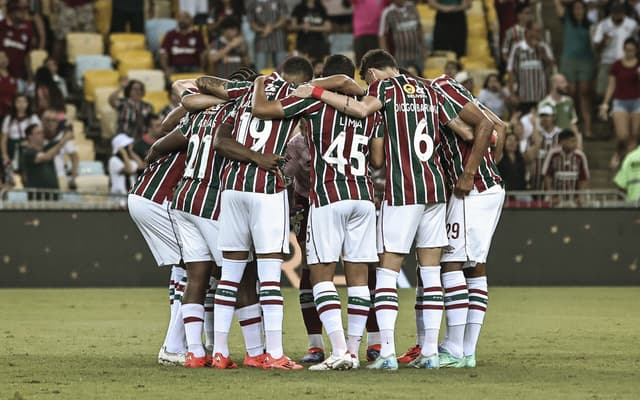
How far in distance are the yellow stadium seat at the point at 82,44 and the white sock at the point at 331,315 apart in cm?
1482

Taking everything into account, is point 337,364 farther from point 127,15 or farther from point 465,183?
point 127,15

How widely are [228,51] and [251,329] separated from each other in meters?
13.0

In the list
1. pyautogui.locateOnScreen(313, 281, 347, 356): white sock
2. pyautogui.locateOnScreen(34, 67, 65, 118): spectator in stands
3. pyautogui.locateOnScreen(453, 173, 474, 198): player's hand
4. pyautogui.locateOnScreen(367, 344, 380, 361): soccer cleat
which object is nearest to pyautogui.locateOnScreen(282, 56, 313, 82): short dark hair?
pyautogui.locateOnScreen(453, 173, 474, 198): player's hand

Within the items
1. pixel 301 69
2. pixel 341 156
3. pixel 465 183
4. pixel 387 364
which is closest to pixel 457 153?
pixel 465 183

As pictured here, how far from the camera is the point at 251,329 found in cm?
1052

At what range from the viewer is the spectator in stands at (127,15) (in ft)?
80.0

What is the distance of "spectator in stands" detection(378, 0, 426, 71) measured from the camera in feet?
74.3

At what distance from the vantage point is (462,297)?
413 inches

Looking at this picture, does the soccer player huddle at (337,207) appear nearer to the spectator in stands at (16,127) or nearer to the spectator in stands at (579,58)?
the spectator in stands at (16,127)

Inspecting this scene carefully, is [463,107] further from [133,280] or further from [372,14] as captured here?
[372,14]

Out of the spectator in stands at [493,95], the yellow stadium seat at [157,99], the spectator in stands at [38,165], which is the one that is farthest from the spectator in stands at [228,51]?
the spectator in stands at [38,165]

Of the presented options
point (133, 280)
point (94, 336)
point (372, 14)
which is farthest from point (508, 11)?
point (94, 336)

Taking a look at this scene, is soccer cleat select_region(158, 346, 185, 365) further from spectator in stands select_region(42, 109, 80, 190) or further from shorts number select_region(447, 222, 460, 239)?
spectator in stands select_region(42, 109, 80, 190)

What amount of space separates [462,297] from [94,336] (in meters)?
3.90
